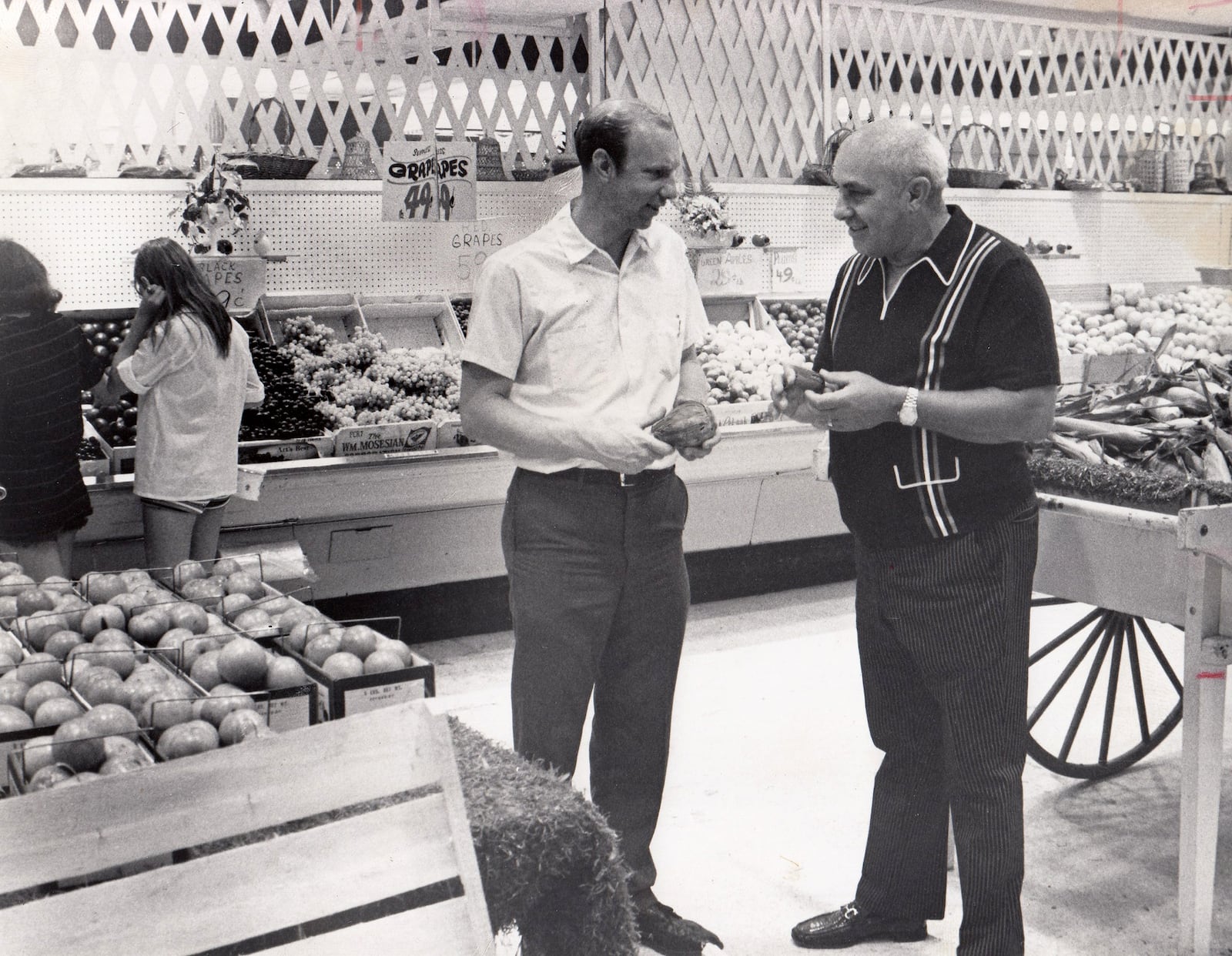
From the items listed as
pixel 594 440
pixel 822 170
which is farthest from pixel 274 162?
pixel 594 440

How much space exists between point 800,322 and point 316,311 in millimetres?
2532

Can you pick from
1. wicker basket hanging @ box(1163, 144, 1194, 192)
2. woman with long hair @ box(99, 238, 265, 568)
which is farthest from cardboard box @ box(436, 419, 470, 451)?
wicker basket hanging @ box(1163, 144, 1194, 192)

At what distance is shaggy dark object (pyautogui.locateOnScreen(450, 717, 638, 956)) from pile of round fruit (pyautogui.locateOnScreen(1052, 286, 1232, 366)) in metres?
5.71

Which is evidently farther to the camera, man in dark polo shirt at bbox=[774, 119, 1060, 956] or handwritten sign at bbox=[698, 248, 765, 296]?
handwritten sign at bbox=[698, 248, 765, 296]

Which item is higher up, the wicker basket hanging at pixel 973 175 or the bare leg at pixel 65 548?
the wicker basket hanging at pixel 973 175

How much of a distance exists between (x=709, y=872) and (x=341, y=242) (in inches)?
143

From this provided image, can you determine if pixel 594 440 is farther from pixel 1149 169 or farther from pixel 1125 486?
pixel 1149 169

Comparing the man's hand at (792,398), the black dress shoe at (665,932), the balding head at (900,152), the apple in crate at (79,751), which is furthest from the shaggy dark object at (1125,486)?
the apple in crate at (79,751)

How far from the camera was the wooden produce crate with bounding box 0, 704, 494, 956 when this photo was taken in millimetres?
1439

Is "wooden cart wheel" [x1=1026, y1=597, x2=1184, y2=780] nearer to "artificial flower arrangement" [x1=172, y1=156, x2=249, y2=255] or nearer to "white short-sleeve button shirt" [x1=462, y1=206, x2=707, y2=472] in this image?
"white short-sleeve button shirt" [x1=462, y1=206, x2=707, y2=472]

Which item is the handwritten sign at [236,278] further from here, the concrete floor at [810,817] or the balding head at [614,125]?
the balding head at [614,125]

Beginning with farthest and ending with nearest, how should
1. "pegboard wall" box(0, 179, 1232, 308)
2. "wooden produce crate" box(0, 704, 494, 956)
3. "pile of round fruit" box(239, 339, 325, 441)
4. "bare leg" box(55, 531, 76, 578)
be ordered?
"pegboard wall" box(0, 179, 1232, 308)
"pile of round fruit" box(239, 339, 325, 441)
"bare leg" box(55, 531, 76, 578)
"wooden produce crate" box(0, 704, 494, 956)

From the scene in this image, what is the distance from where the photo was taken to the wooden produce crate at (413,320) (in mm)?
5977

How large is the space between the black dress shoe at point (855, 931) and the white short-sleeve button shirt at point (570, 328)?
3.73ft
